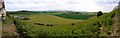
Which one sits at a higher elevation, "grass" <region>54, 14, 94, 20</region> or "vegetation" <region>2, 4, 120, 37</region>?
"grass" <region>54, 14, 94, 20</region>

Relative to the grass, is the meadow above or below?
below

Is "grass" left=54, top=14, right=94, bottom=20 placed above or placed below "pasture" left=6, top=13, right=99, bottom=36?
above

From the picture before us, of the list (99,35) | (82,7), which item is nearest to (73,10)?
(82,7)

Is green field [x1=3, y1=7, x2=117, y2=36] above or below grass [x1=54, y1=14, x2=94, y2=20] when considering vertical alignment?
below

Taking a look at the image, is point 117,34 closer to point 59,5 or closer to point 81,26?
point 81,26

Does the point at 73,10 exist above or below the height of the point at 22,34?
above

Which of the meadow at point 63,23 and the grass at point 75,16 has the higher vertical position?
the grass at point 75,16

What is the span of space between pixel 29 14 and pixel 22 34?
18.0 inches

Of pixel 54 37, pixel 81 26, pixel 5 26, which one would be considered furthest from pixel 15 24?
pixel 81 26

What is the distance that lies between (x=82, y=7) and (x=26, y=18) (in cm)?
123

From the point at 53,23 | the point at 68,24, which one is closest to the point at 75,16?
the point at 68,24

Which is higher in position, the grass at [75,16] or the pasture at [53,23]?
the grass at [75,16]

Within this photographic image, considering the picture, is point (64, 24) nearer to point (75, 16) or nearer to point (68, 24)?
point (68, 24)

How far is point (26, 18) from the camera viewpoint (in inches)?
346
